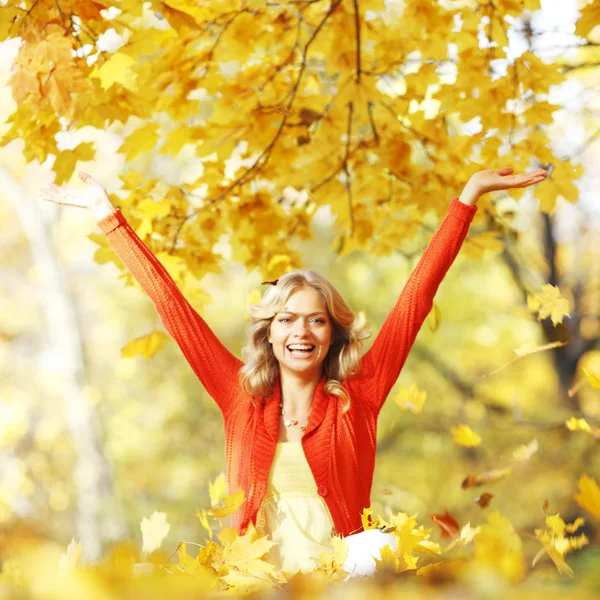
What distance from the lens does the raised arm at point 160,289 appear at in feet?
7.28

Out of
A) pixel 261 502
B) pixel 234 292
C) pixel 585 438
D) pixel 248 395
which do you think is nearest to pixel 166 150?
pixel 248 395

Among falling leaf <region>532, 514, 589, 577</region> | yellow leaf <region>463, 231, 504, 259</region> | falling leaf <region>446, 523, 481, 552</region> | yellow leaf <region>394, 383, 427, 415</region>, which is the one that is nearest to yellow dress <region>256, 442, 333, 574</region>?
yellow leaf <region>394, 383, 427, 415</region>

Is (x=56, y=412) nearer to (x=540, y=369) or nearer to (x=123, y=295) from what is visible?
(x=123, y=295)

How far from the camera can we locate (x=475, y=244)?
312cm

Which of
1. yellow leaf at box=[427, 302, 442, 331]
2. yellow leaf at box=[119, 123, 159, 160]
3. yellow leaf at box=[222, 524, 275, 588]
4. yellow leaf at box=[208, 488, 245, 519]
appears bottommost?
yellow leaf at box=[427, 302, 442, 331]

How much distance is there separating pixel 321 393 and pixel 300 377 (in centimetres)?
8

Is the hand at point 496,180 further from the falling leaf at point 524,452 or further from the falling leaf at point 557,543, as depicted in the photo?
the falling leaf at point 557,543

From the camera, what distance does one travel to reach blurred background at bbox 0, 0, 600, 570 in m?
9.49

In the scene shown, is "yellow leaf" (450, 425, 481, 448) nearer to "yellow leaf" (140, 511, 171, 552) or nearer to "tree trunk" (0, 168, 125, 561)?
"yellow leaf" (140, 511, 171, 552)

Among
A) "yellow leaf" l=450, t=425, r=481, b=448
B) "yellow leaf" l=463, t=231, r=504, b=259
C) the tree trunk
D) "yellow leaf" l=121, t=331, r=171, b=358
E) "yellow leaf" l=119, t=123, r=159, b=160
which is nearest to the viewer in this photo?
"yellow leaf" l=450, t=425, r=481, b=448

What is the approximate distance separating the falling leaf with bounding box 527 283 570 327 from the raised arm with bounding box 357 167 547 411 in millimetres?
268

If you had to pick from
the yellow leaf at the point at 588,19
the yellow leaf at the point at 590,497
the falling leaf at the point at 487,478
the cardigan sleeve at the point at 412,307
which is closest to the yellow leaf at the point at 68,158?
the cardigan sleeve at the point at 412,307

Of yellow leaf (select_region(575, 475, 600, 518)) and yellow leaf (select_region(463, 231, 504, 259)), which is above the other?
yellow leaf (select_region(575, 475, 600, 518))

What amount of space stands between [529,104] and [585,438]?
6.39 m
